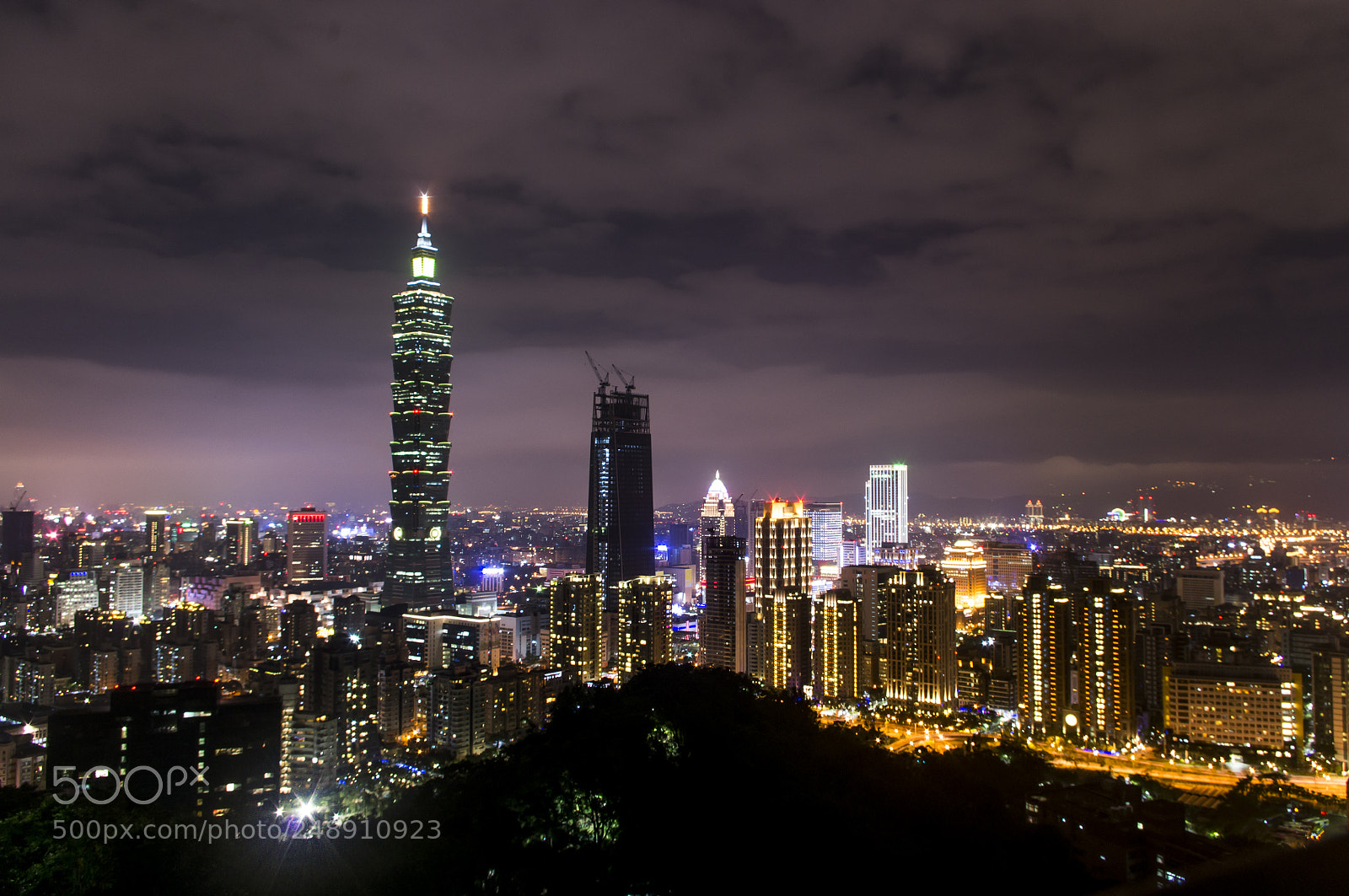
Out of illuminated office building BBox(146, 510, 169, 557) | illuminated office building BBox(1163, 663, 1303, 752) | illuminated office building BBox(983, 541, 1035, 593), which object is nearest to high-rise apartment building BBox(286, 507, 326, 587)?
illuminated office building BBox(146, 510, 169, 557)

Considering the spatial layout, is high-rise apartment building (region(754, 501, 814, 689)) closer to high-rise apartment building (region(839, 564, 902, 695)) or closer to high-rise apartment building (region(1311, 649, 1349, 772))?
high-rise apartment building (region(839, 564, 902, 695))

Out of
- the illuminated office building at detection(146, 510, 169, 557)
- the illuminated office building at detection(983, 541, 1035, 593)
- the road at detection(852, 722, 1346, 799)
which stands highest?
the illuminated office building at detection(146, 510, 169, 557)

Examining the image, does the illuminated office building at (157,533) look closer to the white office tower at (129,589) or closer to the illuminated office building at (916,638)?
the white office tower at (129,589)

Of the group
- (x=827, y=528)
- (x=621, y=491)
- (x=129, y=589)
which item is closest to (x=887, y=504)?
(x=827, y=528)

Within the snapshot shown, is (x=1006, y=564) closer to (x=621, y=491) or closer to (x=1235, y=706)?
(x=621, y=491)

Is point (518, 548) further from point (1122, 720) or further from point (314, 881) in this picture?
point (314, 881)

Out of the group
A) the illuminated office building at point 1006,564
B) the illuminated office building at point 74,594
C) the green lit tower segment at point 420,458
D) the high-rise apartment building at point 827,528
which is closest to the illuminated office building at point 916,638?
the illuminated office building at point 1006,564
